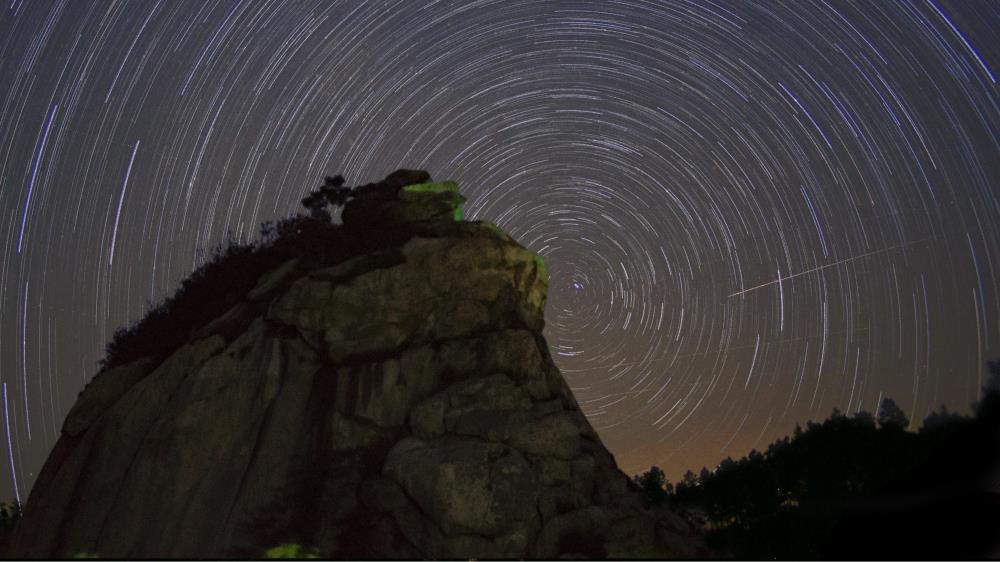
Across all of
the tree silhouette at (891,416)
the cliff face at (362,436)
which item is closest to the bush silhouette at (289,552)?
the cliff face at (362,436)

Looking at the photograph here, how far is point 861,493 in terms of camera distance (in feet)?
59.1

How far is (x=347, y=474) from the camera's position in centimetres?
2605

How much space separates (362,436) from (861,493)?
15107 mm

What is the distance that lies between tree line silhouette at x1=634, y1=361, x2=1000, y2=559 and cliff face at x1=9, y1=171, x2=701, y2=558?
14.6ft

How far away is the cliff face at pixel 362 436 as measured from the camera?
24.4 m

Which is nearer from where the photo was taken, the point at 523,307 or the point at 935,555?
the point at 935,555

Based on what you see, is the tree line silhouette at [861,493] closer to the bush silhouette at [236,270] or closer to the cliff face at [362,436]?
the cliff face at [362,436]

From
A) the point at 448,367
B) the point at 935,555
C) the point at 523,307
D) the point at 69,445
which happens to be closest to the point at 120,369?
the point at 69,445

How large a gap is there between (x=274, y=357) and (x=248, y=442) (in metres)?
3.03

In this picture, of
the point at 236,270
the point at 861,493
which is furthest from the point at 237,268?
the point at 861,493

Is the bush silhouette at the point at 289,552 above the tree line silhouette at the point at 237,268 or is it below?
below

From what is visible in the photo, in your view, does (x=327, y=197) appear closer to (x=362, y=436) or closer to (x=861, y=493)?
(x=362, y=436)

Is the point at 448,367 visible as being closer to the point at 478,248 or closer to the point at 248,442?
the point at 478,248

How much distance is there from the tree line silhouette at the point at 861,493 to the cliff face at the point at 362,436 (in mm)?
4464
